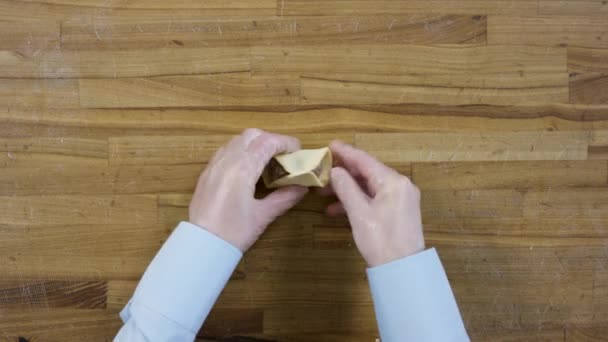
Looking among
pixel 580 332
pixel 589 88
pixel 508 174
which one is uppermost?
pixel 589 88

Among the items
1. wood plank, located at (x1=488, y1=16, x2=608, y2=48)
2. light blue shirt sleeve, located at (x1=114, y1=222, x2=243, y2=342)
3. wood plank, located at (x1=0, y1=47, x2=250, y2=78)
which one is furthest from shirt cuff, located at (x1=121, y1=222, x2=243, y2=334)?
wood plank, located at (x1=488, y1=16, x2=608, y2=48)

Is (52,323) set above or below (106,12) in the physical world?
below

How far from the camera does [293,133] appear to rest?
2.03 feet

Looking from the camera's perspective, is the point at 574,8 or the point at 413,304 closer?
the point at 413,304

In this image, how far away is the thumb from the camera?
1.71 feet

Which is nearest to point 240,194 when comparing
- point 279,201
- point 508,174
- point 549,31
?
point 279,201

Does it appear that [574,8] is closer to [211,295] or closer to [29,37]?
[211,295]

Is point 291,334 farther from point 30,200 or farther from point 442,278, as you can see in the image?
point 30,200

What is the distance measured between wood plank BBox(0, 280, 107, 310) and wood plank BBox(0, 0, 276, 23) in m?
0.37

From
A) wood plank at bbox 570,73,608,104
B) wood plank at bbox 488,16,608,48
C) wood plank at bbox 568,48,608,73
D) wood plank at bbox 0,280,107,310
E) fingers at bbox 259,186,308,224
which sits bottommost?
wood plank at bbox 0,280,107,310

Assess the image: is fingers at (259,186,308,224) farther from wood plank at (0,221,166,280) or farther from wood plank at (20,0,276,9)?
wood plank at (20,0,276,9)

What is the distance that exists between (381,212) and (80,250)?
1.37ft

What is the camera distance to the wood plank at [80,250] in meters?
0.62

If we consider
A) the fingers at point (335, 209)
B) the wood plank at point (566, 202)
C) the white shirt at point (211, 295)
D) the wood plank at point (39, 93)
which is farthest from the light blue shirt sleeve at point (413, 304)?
the wood plank at point (39, 93)
